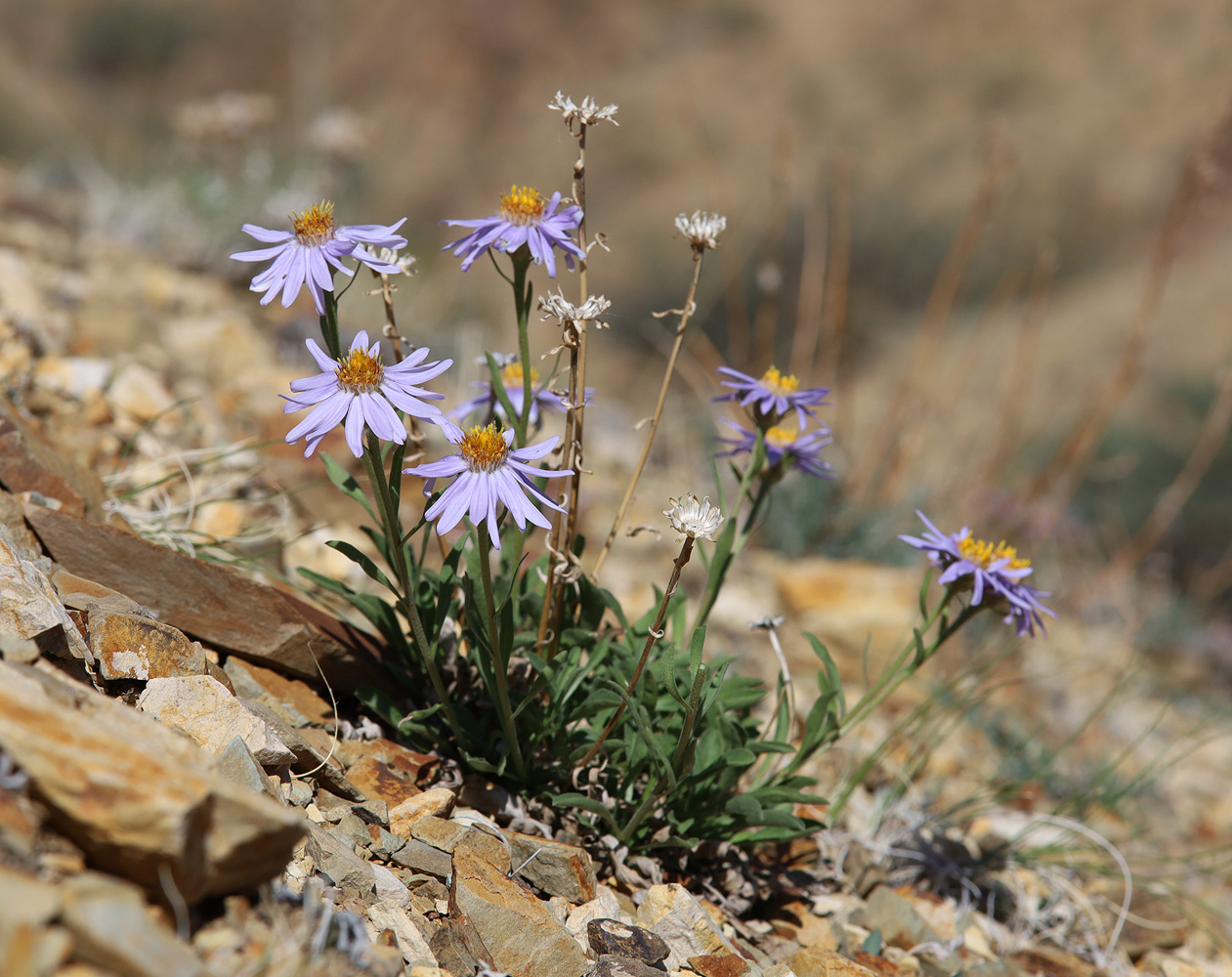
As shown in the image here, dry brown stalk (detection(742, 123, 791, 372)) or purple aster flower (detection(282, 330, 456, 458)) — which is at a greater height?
dry brown stalk (detection(742, 123, 791, 372))

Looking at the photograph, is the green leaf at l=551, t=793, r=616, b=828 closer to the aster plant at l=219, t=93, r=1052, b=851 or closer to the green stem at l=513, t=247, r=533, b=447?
the aster plant at l=219, t=93, r=1052, b=851

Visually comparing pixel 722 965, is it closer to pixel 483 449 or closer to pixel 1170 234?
pixel 483 449

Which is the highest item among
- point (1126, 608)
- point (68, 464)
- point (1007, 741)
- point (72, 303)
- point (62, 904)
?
point (1126, 608)

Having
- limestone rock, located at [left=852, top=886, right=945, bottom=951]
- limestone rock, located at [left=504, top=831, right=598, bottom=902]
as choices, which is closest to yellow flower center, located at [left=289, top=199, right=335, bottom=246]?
limestone rock, located at [left=504, top=831, right=598, bottom=902]

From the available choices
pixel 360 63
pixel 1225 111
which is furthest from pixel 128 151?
pixel 360 63

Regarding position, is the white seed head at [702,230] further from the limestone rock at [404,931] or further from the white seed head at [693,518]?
the limestone rock at [404,931]

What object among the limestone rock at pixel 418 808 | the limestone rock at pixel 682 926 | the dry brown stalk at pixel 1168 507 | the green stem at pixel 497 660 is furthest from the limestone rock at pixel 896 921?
the dry brown stalk at pixel 1168 507

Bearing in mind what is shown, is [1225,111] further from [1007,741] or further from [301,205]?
[301,205]
